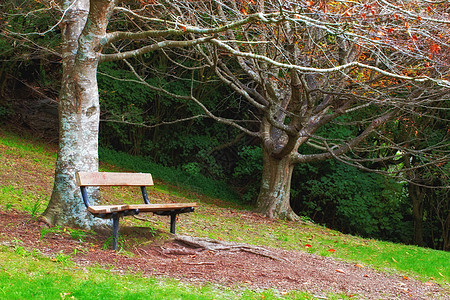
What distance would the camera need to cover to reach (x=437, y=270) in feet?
22.6

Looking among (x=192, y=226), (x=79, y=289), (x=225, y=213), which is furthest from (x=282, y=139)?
(x=79, y=289)

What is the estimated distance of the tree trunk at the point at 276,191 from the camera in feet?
35.7

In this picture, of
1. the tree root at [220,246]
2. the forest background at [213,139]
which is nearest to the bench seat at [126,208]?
the tree root at [220,246]

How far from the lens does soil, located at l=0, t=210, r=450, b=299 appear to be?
4.54 m

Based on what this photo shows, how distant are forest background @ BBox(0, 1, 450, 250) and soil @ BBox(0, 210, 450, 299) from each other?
6287mm

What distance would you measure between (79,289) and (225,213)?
6.79m

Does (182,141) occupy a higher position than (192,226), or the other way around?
(182,141)

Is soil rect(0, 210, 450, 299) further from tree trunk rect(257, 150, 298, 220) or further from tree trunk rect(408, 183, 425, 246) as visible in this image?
tree trunk rect(408, 183, 425, 246)

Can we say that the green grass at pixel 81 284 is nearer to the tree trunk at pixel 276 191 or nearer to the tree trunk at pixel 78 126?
the tree trunk at pixel 78 126

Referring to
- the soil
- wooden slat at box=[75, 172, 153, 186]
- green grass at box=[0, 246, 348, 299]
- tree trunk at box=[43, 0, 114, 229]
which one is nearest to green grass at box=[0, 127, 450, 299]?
green grass at box=[0, 246, 348, 299]

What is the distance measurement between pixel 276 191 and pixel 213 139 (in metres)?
5.53

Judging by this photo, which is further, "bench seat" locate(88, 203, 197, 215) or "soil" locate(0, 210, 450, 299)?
"bench seat" locate(88, 203, 197, 215)

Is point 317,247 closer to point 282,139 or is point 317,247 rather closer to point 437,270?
point 437,270

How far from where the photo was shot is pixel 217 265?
16.3ft
